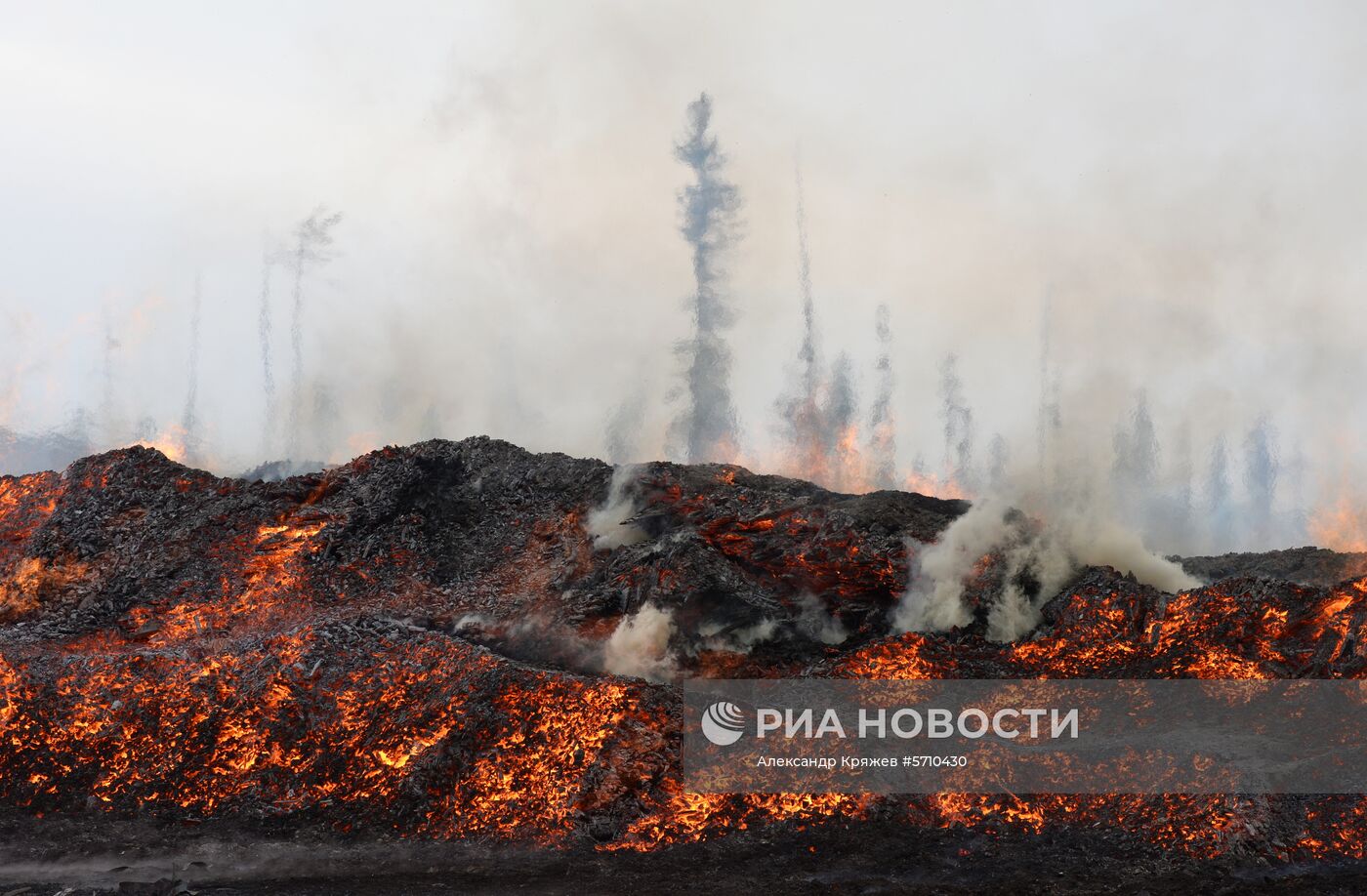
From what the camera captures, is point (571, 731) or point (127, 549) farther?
point (127, 549)

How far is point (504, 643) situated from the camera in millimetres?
25047

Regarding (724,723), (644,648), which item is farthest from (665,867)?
(644,648)

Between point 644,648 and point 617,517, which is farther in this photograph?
point 617,517

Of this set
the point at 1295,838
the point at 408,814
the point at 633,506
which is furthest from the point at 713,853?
the point at 633,506

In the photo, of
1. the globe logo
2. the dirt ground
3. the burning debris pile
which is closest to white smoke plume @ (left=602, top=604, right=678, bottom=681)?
the burning debris pile

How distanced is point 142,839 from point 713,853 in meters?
11.1

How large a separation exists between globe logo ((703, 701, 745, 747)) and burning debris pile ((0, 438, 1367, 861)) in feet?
2.58

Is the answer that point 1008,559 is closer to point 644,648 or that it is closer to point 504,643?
point 644,648

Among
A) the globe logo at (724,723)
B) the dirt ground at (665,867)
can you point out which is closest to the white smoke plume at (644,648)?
the globe logo at (724,723)

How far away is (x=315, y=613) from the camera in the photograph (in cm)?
2694

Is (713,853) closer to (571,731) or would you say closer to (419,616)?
(571,731)

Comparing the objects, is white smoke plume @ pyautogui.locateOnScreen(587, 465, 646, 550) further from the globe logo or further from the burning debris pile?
the globe logo

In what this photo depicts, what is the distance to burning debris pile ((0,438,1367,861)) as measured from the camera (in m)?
19.3

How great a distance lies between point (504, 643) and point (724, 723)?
6742mm
